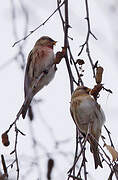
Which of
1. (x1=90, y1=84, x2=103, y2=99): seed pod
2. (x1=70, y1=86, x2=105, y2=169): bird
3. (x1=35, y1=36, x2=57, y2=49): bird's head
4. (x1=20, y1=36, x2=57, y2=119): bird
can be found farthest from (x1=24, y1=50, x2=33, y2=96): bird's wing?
(x1=90, y1=84, x2=103, y2=99): seed pod

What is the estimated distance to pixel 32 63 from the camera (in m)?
3.29

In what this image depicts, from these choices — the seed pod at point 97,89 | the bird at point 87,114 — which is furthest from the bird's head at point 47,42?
the seed pod at point 97,89

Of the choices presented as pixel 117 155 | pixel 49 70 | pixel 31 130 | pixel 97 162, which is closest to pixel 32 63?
pixel 49 70

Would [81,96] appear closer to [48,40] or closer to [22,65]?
[22,65]

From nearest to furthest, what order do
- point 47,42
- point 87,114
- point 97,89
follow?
point 97,89 < point 87,114 < point 47,42

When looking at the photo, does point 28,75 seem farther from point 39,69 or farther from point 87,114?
point 87,114

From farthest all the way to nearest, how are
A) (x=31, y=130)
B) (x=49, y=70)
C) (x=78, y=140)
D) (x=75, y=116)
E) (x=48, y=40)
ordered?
(x=48, y=40) < (x=49, y=70) < (x=31, y=130) < (x=75, y=116) < (x=78, y=140)

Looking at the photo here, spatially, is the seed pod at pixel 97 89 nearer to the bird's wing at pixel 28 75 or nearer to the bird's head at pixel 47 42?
the bird's wing at pixel 28 75

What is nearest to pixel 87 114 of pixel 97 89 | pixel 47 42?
pixel 97 89

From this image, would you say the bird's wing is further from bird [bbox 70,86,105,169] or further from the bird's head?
bird [bbox 70,86,105,169]

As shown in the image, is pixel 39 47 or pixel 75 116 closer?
pixel 75 116

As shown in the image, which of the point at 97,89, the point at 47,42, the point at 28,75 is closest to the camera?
the point at 97,89

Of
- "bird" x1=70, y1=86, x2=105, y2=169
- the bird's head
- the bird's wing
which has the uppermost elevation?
the bird's head

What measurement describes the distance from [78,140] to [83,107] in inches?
10.4
